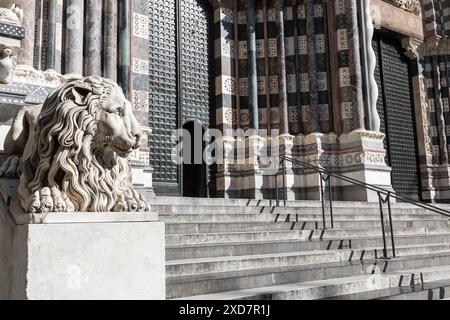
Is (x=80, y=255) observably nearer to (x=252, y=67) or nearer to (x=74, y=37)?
(x=74, y=37)

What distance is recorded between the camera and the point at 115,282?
9.12ft

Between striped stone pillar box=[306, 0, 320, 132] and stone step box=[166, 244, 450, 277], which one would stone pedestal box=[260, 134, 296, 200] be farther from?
stone step box=[166, 244, 450, 277]

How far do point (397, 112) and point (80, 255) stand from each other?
13.3 meters

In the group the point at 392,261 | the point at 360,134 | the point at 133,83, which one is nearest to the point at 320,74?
the point at 360,134

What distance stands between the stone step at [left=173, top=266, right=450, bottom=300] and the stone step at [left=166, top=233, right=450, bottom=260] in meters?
0.88

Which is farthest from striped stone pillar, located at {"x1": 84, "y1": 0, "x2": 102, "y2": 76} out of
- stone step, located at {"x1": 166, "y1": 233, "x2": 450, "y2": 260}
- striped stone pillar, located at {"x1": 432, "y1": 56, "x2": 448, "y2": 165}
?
striped stone pillar, located at {"x1": 432, "y1": 56, "x2": 448, "y2": 165}

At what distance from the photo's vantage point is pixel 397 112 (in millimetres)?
14359

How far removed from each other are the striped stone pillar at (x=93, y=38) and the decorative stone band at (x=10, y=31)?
4.59m

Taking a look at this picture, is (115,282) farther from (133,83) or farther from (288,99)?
(288,99)

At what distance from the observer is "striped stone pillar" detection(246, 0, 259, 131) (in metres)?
11.6

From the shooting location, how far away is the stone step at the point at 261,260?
419 centimetres

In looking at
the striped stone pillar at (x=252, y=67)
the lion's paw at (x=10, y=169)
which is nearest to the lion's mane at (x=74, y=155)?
the lion's paw at (x=10, y=169)

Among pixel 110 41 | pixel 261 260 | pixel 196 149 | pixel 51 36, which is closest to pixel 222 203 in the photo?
pixel 261 260

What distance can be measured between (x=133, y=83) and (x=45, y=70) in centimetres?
206
